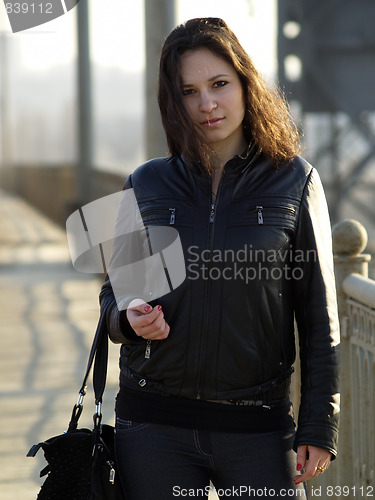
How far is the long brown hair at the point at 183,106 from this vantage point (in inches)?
91.4

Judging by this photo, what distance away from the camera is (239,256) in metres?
2.19

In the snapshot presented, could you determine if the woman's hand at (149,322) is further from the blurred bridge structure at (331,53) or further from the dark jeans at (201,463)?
A: the blurred bridge structure at (331,53)

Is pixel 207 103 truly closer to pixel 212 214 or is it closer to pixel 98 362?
pixel 212 214

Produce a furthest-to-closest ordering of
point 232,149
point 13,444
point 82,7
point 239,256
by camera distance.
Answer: point 82,7
point 13,444
point 232,149
point 239,256

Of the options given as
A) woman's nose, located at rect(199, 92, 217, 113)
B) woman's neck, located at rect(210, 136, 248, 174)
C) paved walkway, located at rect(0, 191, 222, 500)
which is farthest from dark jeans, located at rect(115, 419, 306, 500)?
paved walkway, located at rect(0, 191, 222, 500)

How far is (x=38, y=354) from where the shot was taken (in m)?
7.29

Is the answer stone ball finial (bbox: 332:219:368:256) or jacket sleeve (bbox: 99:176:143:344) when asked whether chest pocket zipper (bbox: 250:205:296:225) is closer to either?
jacket sleeve (bbox: 99:176:143:344)

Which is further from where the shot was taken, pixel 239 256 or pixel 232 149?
pixel 232 149

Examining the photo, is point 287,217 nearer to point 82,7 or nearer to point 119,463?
point 119,463

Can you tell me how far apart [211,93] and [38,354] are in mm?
5259

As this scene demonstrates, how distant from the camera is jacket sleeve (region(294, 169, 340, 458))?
223cm

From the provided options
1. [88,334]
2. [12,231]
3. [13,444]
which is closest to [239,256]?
[13,444]

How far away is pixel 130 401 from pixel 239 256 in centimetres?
45

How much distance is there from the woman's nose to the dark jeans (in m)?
0.78
